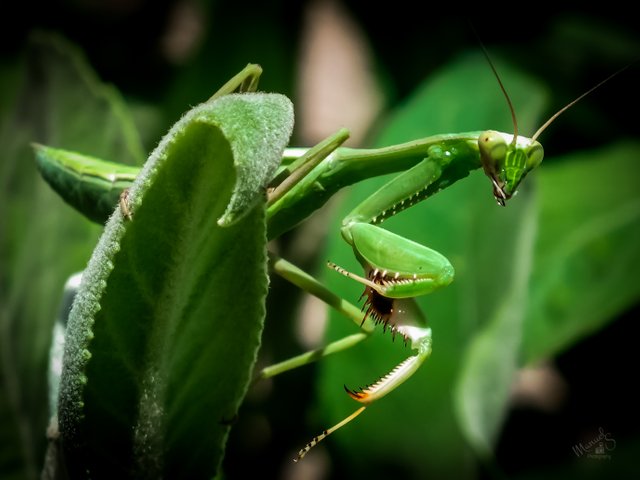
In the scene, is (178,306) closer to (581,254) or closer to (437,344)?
(437,344)

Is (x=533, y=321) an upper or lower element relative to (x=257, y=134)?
lower

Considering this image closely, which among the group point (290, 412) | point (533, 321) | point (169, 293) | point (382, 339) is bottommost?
point (290, 412)

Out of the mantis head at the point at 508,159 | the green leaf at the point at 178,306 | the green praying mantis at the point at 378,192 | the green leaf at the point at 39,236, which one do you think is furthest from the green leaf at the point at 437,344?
the green leaf at the point at 178,306

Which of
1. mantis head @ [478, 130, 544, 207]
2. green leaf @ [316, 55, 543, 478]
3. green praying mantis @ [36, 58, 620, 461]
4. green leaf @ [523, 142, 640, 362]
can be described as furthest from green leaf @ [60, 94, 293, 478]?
green leaf @ [523, 142, 640, 362]

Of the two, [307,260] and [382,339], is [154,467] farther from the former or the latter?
[307,260]

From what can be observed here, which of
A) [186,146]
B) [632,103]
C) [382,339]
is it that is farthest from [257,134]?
[632,103]

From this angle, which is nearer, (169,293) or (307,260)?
(169,293)

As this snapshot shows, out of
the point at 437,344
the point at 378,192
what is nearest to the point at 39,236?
the point at 378,192

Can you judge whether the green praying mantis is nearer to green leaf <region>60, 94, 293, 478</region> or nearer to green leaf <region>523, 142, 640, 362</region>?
green leaf <region>60, 94, 293, 478</region>
